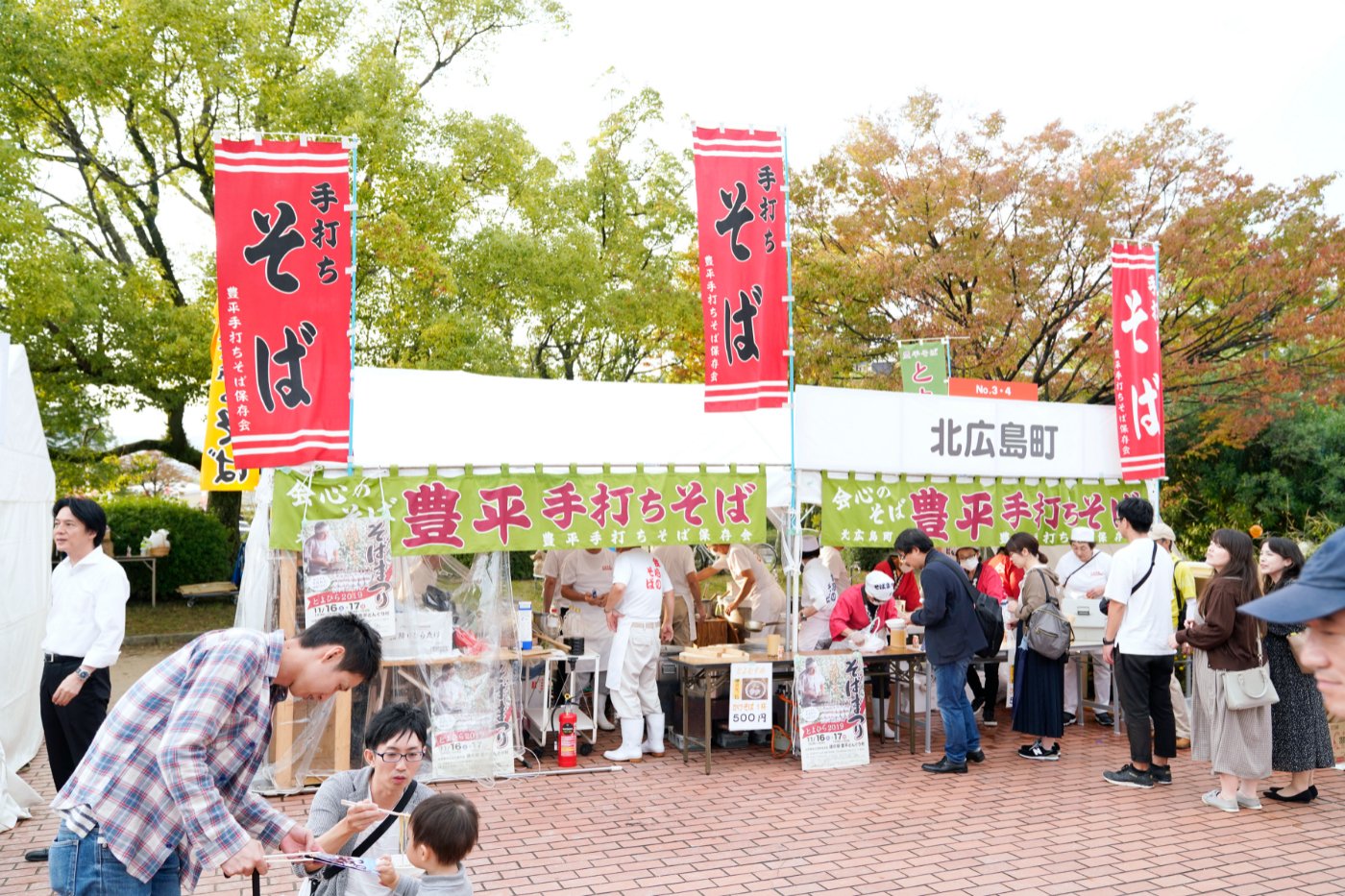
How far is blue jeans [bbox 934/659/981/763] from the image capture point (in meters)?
8.06

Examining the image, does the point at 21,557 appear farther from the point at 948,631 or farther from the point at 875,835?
the point at 948,631

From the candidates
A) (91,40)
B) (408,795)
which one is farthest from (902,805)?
(91,40)

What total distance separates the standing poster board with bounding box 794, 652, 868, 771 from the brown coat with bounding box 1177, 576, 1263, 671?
2744 mm

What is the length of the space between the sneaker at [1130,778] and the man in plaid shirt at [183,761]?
21.8 ft

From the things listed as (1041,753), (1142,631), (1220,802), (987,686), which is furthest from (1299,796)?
(987,686)

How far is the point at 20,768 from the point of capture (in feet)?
26.4

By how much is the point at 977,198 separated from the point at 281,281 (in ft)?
40.6

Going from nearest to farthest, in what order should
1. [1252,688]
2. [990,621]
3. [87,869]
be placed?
[87,869] < [1252,688] < [990,621]

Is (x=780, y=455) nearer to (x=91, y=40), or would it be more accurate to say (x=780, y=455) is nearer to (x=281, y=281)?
(x=281, y=281)

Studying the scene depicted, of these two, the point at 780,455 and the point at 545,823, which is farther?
the point at 780,455

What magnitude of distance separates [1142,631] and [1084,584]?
1743 millimetres

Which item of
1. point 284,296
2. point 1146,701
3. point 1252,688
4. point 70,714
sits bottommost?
point 1146,701

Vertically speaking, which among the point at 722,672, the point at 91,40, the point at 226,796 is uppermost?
the point at 91,40

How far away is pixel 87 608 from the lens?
5918 millimetres
